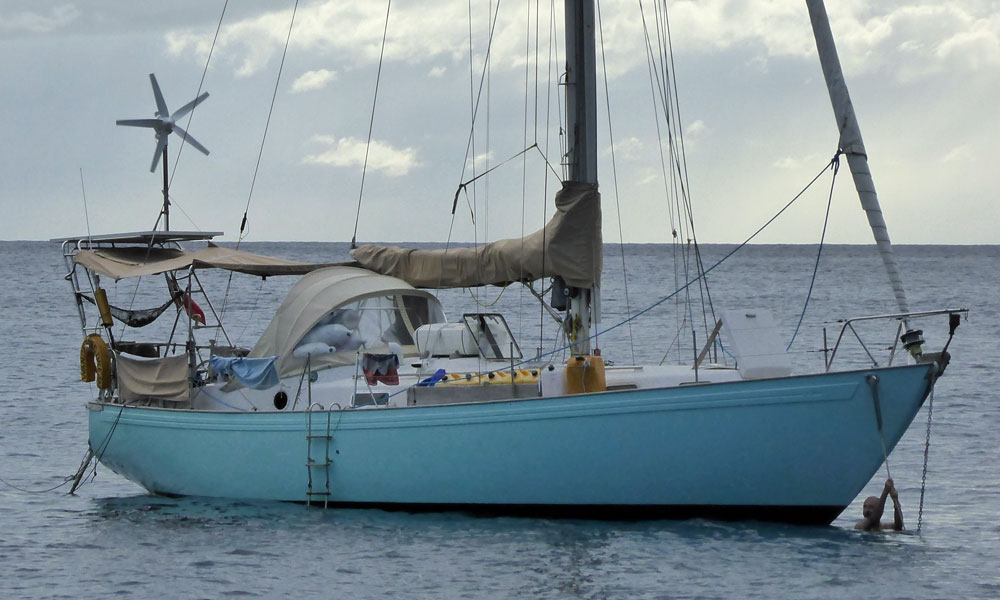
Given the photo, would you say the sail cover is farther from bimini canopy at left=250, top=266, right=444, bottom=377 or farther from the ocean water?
the ocean water

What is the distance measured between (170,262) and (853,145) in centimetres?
983

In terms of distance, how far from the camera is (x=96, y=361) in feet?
64.5

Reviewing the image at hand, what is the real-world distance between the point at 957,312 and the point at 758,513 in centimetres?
347

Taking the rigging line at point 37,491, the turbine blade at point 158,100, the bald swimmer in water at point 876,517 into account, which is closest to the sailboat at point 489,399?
the bald swimmer in water at point 876,517

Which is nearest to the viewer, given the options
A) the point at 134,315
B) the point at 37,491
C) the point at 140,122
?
the point at 134,315

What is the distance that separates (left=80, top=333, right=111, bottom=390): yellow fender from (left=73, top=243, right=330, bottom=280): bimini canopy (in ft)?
4.00

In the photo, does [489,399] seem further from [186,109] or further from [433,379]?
[186,109]

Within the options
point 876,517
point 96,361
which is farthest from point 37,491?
point 876,517

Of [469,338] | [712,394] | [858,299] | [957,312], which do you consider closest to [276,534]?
[469,338]

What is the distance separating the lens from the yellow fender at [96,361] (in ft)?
64.0

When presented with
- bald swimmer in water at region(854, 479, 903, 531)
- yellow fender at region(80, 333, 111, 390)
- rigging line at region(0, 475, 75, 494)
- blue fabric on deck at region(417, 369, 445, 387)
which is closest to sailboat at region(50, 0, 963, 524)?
yellow fender at region(80, 333, 111, 390)

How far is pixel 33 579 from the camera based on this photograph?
15.1 meters

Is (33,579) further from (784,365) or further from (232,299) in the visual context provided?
(232,299)

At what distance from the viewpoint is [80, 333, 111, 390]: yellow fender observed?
19.5 meters
